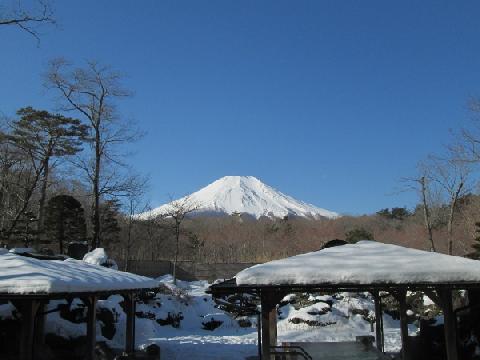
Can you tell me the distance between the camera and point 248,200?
391 feet

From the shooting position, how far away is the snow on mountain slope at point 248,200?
107375 millimetres

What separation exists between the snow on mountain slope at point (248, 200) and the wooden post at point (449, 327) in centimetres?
9244

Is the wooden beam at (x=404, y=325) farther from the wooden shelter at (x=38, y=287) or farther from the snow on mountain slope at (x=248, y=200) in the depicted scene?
the snow on mountain slope at (x=248, y=200)

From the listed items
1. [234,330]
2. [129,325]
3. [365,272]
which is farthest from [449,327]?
[234,330]

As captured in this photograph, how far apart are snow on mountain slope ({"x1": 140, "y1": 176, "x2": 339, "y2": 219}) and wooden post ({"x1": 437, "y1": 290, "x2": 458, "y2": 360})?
92441 mm

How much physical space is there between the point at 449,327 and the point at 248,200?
4396 inches

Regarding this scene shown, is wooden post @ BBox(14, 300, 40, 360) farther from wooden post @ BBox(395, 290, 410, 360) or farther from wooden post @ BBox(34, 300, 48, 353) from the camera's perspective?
wooden post @ BBox(395, 290, 410, 360)

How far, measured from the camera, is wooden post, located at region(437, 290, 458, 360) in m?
7.45

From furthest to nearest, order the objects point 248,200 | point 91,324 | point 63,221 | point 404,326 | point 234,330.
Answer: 1. point 248,200
2. point 63,221
3. point 234,330
4. point 404,326
5. point 91,324

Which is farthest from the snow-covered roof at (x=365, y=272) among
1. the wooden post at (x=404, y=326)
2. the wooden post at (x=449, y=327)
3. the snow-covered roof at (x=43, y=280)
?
the wooden post at (x=404, y=326)

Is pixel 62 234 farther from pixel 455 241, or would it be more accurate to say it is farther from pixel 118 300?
pixel 455 241

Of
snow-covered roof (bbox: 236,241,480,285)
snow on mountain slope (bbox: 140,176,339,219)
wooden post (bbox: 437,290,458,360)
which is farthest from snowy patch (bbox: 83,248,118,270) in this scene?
snow on mountain slope (bbox: 140,176,339,219)

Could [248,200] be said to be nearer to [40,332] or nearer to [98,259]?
[98,259]

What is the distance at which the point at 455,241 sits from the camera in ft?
112
